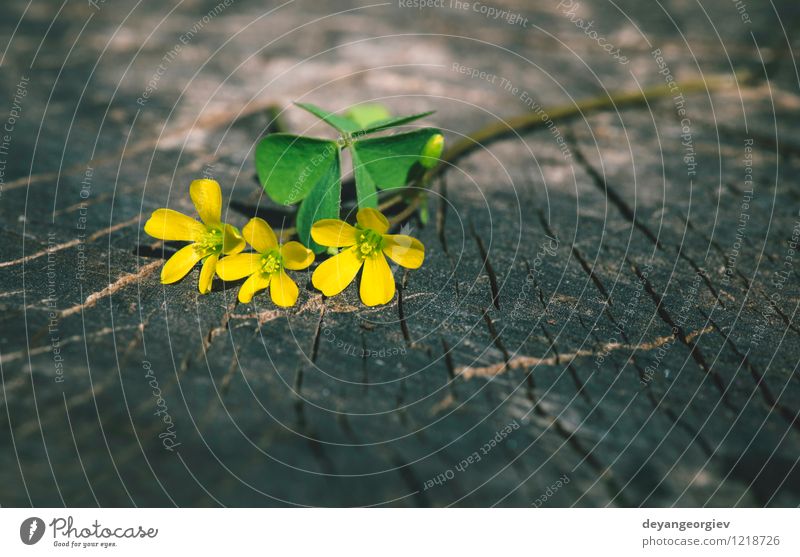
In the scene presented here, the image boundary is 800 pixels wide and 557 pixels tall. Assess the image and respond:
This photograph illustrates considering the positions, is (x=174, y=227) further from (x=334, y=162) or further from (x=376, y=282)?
(x=376, y=282)

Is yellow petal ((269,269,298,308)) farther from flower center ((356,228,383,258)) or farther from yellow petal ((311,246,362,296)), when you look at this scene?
flower center ((356,228,383,258))

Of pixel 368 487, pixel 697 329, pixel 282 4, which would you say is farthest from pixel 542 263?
pixel 282 4

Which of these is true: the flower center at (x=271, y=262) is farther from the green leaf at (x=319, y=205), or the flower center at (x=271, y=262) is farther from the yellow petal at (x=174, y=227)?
the yellow petal at (x=174, y=227)

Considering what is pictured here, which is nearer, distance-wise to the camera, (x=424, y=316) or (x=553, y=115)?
(x=424, y=316)

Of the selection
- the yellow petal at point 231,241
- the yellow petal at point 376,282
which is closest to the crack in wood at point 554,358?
the yellow petal at point 376,282
